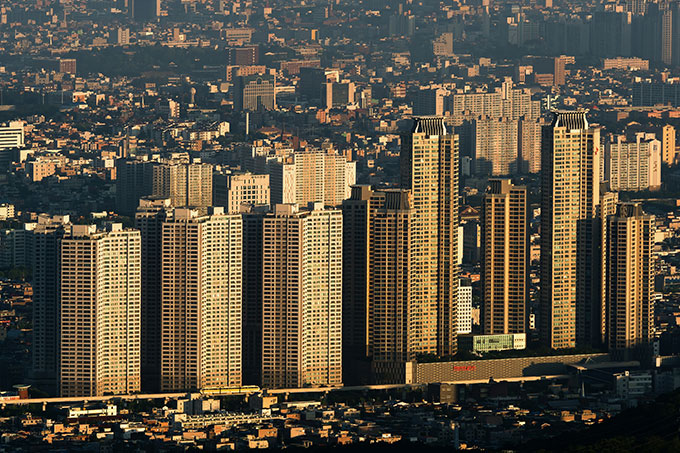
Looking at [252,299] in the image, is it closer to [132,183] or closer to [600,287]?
[600,287]

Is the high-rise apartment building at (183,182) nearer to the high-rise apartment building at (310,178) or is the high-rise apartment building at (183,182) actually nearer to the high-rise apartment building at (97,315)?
the high-rise apartment building at (310,178)

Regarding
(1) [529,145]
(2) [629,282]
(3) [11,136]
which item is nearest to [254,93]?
(3) [11,136]

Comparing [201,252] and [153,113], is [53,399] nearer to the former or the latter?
[201,252]

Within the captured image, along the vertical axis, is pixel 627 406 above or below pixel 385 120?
below

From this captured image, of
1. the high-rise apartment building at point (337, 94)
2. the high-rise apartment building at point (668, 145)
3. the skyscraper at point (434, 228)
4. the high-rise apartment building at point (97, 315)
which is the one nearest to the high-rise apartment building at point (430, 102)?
the high-rise apartment building at point (337, 94)

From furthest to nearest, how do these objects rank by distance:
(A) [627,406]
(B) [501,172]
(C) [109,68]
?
(C) [109,68] → (B) [501,172] → (A) [627,406]

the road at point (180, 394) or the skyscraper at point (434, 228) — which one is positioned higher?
the skyscraper at point (434, 228)

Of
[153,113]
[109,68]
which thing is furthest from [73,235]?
[109,68]
